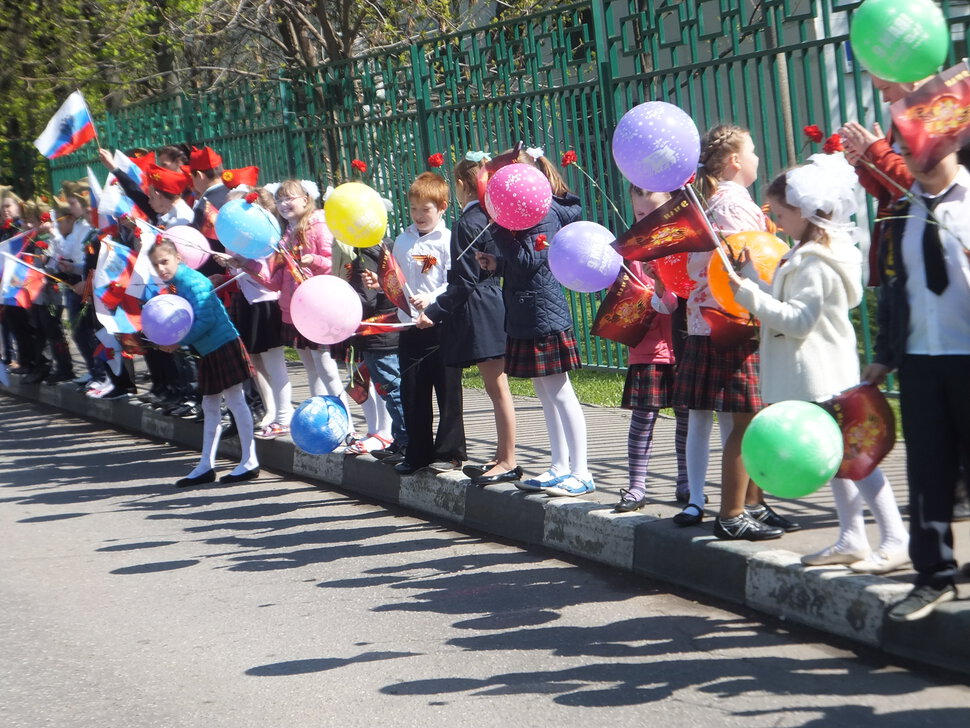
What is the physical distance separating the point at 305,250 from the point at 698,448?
11.7 ft

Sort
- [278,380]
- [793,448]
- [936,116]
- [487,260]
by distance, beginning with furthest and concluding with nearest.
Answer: [278,380] < [487,260] < [793,448] < [936,116]

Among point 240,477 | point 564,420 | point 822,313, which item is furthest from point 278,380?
point 822,313

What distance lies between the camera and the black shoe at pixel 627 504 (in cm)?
583

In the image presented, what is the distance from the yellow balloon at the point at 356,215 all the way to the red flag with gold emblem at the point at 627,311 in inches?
55.8

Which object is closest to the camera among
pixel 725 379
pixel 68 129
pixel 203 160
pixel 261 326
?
pixel 725 379

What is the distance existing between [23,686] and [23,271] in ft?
24.4

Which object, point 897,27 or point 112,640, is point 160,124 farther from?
point 897,27

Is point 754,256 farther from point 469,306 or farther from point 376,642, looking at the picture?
point 376,642

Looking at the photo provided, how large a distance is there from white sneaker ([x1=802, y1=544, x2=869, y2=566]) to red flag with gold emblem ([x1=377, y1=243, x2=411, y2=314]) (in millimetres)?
2950

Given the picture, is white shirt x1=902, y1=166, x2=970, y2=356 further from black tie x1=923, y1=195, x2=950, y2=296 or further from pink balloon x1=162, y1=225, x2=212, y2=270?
pink balloon x1=162, y1=225, x2=212, y2=270

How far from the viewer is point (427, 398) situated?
7.12 m

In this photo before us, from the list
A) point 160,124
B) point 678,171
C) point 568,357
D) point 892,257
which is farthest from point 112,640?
point 160,124

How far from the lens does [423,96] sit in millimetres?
10766

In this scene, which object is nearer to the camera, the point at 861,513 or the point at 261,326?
the point at 861,513
